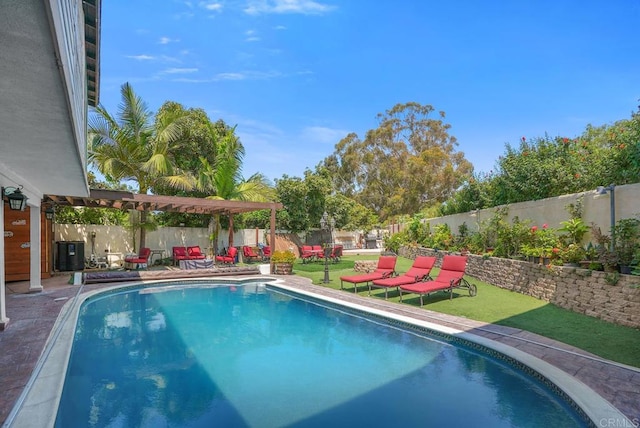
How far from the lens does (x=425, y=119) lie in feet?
133

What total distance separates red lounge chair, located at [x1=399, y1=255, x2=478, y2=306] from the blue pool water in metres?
1.53

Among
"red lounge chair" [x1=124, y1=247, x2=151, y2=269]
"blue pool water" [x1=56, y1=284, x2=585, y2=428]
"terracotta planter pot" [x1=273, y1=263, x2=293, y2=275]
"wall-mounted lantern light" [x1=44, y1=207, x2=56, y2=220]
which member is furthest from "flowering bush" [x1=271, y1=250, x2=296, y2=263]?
"wall-mounted lantern light" [x1=44, y1=207, x2=56, y2=220]

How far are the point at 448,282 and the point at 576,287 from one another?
2.59m

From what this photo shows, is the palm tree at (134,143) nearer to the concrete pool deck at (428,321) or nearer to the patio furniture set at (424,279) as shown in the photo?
the concrete pool deck at (428,321)

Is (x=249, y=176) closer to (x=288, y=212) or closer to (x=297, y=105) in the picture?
(x=288, y=212)

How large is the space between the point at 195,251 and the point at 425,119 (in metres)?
30.8

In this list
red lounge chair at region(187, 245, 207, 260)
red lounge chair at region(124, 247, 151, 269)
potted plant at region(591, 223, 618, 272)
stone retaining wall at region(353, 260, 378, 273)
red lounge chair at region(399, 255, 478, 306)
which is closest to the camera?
potted plant at region(591, 223, 618, 272)

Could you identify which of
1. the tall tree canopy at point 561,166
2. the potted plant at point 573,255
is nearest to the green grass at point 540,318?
the potted plant at point 573,255

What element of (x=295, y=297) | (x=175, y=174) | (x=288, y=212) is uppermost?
(x=175, y=174)

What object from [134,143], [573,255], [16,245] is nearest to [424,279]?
[573,255]

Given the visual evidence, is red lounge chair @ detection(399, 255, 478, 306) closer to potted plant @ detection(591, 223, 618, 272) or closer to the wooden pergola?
potted plant @ detection(591, 223, 618, 272)

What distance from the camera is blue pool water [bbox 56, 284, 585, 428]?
412cm

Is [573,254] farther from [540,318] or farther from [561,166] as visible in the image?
[561,166]

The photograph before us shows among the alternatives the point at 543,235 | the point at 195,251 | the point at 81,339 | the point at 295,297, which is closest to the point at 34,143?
the point at 81,339
